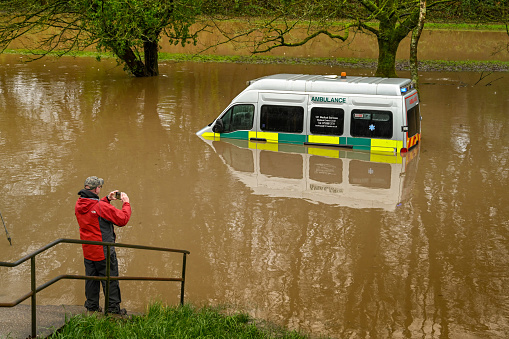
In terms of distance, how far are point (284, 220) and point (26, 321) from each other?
21.4 feet

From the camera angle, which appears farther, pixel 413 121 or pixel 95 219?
pixel 413 121

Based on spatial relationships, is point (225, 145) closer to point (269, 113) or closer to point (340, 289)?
point (269, 113)

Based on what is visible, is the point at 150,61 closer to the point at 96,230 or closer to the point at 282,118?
the point at 282,118

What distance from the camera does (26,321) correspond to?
18.0 feet

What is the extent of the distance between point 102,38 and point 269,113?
11.2 m

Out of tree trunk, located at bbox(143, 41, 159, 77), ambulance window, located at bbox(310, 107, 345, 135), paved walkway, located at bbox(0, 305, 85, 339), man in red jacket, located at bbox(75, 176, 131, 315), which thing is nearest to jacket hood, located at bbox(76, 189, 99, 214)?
man in red jacket, located at bbox(75, 176, 131, 315)

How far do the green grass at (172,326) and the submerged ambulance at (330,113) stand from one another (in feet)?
30.9

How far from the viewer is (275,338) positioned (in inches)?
249

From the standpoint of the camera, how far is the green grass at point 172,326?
18.1 ft

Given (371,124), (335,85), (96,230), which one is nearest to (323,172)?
(371,124)

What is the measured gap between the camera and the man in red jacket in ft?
22.9

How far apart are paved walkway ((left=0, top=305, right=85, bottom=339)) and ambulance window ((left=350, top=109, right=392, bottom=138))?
1093cm

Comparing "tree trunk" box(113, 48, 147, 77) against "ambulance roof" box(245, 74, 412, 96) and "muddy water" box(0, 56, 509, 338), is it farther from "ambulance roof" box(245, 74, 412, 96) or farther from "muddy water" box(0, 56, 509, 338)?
"ambulance roof" box(245, 74, 412, 96)

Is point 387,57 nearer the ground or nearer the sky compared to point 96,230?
nearer the sky
